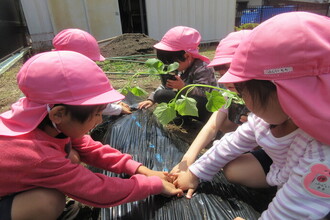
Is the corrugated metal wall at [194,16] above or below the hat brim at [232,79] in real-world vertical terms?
below

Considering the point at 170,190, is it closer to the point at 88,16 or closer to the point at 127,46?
the point at 127,46

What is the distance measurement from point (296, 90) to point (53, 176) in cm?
87

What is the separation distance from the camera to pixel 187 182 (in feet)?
4.14

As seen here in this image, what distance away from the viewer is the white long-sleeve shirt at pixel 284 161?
0.79 m

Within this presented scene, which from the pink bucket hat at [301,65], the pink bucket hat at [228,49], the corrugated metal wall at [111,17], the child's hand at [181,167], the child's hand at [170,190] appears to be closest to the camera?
the pink bucket hat at [301,65]

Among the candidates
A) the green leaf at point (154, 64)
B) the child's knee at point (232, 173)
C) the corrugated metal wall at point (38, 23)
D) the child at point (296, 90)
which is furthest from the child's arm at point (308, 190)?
the corrugated metal wall at point (38, 23)

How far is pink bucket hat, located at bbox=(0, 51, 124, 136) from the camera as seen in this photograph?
2.99 ft

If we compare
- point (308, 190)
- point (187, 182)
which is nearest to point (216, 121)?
point (187, 182)

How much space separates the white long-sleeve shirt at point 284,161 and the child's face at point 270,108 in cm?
11

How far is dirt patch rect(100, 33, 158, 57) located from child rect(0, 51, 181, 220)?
4379 mm

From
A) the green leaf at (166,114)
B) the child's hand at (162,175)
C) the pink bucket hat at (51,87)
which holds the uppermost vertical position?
the pink bucket hat at (51,87)

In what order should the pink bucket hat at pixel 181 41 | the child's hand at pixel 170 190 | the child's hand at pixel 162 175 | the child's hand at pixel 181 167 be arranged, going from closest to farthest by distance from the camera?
1. the child's hand at pixel 170 190
2. the child's hand at pixel 162 175
3. the child's hand at pixel 181 167
4. the pink bucket hat at pixel 181 41

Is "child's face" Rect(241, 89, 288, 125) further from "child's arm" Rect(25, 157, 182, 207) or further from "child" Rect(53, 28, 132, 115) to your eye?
"child" Rect(53, 28, 132, 115)

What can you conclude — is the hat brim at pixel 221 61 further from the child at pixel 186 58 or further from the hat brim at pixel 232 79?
the hat brim at pixel 232 79
